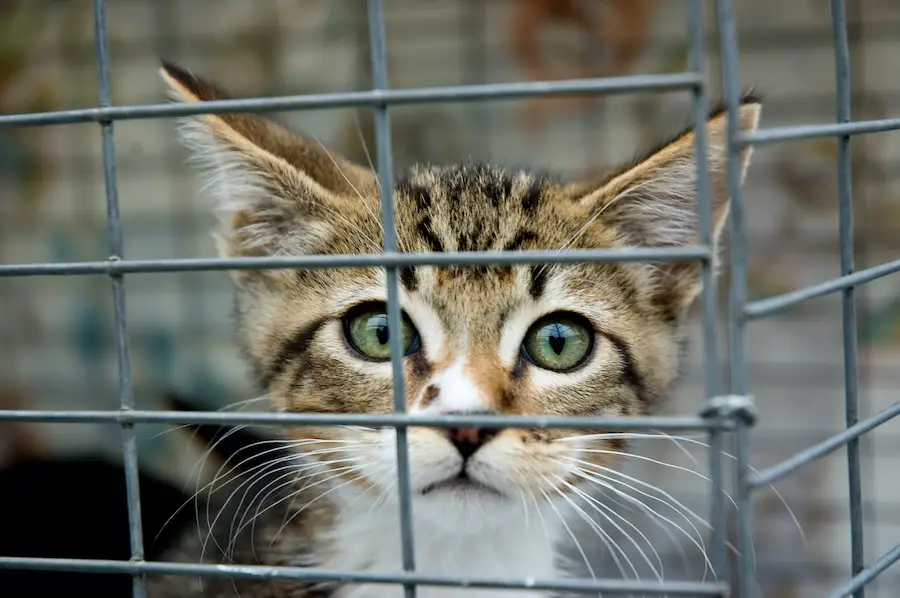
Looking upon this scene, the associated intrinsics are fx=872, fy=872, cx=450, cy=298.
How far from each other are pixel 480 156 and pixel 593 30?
54cm

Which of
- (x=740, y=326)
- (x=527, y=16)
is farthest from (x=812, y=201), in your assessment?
(x=740, y=326)

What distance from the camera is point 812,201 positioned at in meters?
2.65

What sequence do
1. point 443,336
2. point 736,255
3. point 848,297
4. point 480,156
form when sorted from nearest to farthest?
point 736,255, point 848,297, point 443,336, point 480,156

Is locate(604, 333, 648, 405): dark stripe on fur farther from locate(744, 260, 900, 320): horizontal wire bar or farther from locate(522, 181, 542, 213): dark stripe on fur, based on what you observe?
locate(744, 260, 900, 320): horizontal wire bar

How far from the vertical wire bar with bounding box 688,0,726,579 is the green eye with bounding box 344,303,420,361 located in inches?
22.4

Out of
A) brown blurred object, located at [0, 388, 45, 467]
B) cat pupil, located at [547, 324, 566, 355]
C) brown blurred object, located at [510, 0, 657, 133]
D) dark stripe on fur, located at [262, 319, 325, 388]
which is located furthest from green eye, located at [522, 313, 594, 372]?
brown blurred object, located at [0, 388, 45, 467]

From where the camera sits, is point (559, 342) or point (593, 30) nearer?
point (559, 342)

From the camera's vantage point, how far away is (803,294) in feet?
2.51

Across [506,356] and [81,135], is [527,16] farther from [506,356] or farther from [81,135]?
[506,356]

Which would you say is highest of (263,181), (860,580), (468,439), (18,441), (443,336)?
(263,181)

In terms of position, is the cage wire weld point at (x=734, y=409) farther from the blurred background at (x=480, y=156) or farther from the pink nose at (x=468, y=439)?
the blurred background at (x=480, y=156)

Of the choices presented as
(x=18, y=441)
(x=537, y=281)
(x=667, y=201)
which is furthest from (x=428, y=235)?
(x=18, y=441)

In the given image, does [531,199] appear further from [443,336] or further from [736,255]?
[736,255]

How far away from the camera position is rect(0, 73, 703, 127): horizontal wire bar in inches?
28.7
